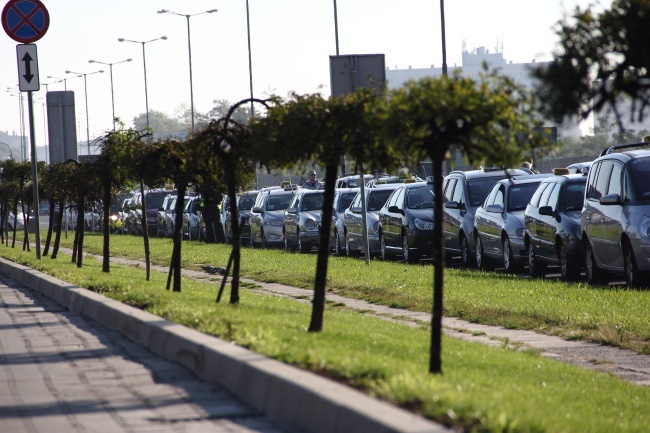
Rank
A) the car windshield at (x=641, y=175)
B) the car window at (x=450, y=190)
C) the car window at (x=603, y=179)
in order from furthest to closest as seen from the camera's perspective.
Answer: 1. the car window at (x=450, y=190)
2. the car window at (x=603, y=179)
3. the car windshield at (x=641, y=175)

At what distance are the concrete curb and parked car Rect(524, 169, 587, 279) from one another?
8191 millimetres

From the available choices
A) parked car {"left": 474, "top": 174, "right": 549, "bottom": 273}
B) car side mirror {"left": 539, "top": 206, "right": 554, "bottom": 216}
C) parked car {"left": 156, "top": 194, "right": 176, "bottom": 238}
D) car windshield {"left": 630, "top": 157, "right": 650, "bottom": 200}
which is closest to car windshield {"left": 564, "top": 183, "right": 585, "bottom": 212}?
car side mirror {"left": 539, "top": 206, "right": 554, "bottom": 216}

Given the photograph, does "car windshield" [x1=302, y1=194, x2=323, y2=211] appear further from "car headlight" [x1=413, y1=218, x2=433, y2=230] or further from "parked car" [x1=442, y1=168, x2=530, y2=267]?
"parked car" [x1=442, y1=168, x2=530, y2=267]

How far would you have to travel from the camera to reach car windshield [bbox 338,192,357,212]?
31702mm

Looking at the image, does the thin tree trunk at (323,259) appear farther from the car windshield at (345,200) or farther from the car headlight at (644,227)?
the car windshield at (345,200)

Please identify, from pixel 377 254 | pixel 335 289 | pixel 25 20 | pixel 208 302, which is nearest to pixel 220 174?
pixel 208 302

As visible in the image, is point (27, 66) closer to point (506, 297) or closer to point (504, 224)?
point (504, 224)

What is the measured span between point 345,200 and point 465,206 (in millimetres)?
8331

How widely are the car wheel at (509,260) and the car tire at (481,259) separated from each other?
3.48 feet

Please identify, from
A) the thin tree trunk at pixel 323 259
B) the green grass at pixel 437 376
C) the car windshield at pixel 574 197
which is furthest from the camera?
the car windshield at pixel 574 197

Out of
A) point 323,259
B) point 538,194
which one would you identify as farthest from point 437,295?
point 538,194

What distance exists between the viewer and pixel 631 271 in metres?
16.3

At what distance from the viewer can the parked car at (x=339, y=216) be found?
30.2m

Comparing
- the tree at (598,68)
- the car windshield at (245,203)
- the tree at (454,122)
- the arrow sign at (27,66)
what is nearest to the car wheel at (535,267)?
the arrow sign at (27,66)
